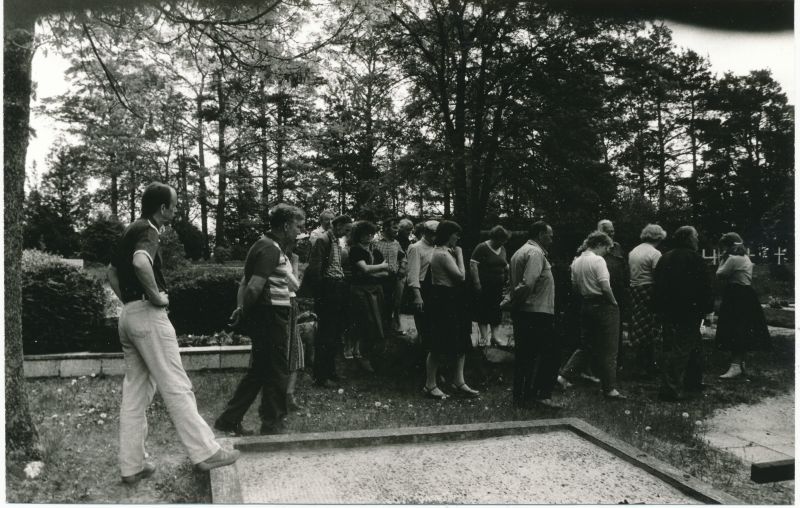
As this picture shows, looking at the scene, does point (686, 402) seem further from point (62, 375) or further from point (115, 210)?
point (115, 210)

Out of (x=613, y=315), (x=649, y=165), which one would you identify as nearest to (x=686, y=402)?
(x=613, y=315)

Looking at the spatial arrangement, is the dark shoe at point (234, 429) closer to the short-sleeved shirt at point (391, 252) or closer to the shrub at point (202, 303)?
the short-sleeved shirt at point (391, 252)

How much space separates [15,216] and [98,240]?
48.7ft

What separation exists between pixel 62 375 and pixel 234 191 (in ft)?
65.4

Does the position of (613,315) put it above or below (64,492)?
above

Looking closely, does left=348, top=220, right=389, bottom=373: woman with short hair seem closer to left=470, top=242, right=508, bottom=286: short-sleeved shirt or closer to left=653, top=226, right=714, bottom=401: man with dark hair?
left=470, top=242, right=508, bottom=286: short-sleeved shirt

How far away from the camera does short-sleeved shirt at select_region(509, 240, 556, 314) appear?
5469 millimetres

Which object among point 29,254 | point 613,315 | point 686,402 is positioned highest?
point 29,254

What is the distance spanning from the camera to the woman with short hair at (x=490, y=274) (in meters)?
7.34

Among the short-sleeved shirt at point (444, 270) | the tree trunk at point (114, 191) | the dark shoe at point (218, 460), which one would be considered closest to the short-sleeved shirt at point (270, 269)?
the dark shoe at point (218, 460)

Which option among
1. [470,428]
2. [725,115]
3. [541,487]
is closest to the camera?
[541,487]

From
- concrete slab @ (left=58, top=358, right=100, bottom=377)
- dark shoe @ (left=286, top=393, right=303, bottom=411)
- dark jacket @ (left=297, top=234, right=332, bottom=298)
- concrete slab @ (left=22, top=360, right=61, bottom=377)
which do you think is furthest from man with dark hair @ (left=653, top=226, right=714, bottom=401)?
concrete slab @ (left=22, top=360, right=61, bottom=377)

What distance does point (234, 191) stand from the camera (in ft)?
83.6

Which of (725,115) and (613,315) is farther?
(725,115)
